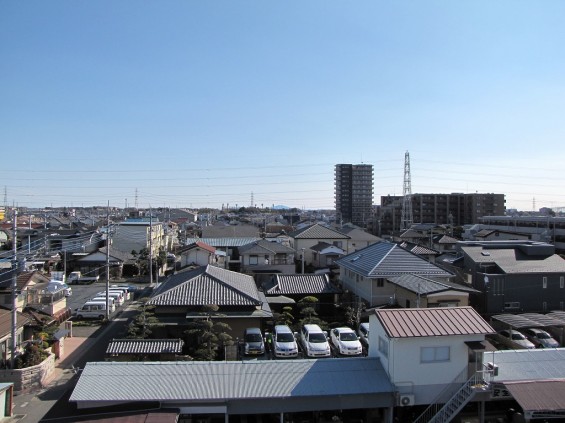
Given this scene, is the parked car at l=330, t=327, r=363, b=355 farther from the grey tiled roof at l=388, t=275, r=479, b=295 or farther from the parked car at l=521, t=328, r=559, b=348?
the parked car at l=521, t=328, r=559, b=348

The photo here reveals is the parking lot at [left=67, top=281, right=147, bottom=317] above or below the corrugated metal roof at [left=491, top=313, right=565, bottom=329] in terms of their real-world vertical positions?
below

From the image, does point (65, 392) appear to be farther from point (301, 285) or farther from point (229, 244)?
point (229, 244)

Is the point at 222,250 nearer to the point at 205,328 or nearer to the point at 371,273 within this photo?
the point at 371,273

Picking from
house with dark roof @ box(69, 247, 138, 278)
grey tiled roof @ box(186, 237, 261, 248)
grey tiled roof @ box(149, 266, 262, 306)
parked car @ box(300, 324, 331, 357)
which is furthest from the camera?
grey tiled roof @ box(186, 237, 261, 248)

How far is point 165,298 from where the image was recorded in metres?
19.3

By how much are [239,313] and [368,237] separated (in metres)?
28.1

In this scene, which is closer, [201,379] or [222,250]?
[201,379]

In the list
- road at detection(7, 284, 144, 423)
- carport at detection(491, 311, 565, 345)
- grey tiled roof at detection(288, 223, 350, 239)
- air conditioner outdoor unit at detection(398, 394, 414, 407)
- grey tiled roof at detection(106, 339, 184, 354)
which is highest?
grey tiled roof at detection(288, 223, 350, 239)

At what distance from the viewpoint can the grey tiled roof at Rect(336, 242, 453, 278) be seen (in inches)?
945

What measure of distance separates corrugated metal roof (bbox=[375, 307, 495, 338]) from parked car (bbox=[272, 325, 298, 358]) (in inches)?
183

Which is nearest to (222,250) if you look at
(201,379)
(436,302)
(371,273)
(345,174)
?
(371,273)

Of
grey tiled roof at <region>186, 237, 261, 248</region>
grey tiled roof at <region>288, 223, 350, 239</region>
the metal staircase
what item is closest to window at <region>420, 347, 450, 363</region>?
the metal staircase

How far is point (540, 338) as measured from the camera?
19.4 meters

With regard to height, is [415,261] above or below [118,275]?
above
